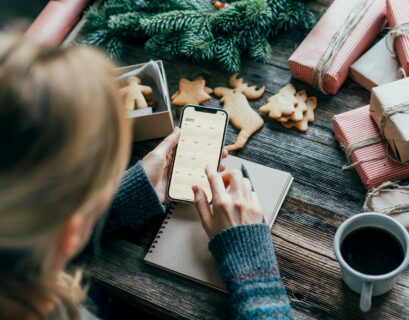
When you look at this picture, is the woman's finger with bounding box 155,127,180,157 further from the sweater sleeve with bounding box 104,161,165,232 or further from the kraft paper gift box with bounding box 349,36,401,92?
the kraft paper gift box with bounding box 349,36,401,92

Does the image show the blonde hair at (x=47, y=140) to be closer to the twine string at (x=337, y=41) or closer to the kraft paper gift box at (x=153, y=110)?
the kraft paper gift box at (x=153, y=110)

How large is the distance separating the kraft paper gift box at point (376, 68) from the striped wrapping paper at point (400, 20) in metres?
0.02

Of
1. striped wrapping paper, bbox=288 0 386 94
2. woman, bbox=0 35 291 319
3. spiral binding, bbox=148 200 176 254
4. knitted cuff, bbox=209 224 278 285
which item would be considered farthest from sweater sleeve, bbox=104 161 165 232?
striped wrapping paper, bbox=288 0 386 94

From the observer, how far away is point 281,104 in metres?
0.92

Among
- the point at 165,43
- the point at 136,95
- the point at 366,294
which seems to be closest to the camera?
the point at 366,294

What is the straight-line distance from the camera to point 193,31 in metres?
0.98

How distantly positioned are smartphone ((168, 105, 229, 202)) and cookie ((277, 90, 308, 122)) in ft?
0.34

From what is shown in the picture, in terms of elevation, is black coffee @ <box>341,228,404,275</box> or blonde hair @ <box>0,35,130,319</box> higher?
blonde hair @ <box>0,35,130,319</box>

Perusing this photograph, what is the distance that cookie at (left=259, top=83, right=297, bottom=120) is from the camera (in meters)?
0.91

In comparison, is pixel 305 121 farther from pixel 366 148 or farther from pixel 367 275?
pixel 367 275

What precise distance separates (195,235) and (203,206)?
0.05 metres

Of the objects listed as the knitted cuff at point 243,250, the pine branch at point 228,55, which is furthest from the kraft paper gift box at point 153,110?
the knitted cuff at point 243,250

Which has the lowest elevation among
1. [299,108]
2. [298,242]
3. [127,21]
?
[298,242]

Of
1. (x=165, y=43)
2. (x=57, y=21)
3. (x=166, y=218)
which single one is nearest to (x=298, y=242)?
(x=166, y=218)
